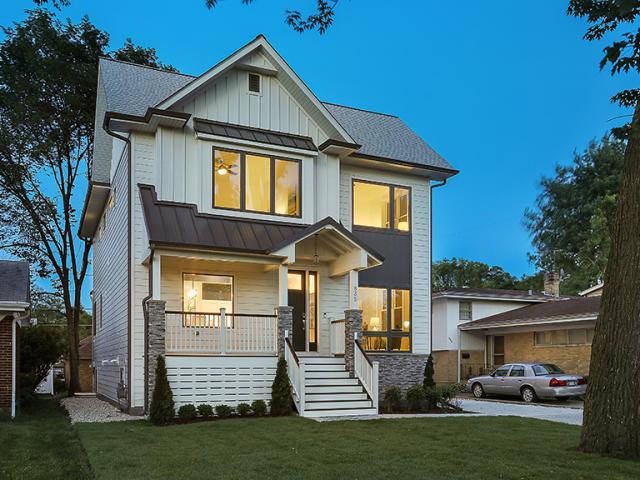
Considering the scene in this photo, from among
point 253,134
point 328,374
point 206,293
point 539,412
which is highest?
point 253,134

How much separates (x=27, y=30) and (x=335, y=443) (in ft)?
68.2

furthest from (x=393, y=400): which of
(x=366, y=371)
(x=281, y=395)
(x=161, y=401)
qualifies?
(x=161, y=401)

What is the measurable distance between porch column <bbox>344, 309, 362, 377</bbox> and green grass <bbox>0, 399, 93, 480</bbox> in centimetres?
621

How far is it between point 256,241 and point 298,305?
8.10 ft

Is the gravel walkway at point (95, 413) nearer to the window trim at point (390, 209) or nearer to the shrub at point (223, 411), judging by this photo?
the shrub at point (223, 411)

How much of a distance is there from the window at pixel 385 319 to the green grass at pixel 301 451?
15.3 feet

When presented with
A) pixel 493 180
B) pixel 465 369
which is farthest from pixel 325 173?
pixel 493 180

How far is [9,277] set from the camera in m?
14.5

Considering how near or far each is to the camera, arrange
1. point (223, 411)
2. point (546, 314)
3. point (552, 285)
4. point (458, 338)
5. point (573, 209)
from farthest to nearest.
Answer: point (573, 209)
point (552, 285)
point (458, 338)
point (546, 314)
point (223, 411)

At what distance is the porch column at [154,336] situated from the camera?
12867mm

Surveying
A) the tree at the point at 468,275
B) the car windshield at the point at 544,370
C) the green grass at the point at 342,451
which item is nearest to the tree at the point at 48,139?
the green grass at the point at 342,451

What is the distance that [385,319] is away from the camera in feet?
56.5

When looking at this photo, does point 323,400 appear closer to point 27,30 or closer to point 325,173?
point 325,173

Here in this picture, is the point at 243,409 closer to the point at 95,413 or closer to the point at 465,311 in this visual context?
the point at 95,413
